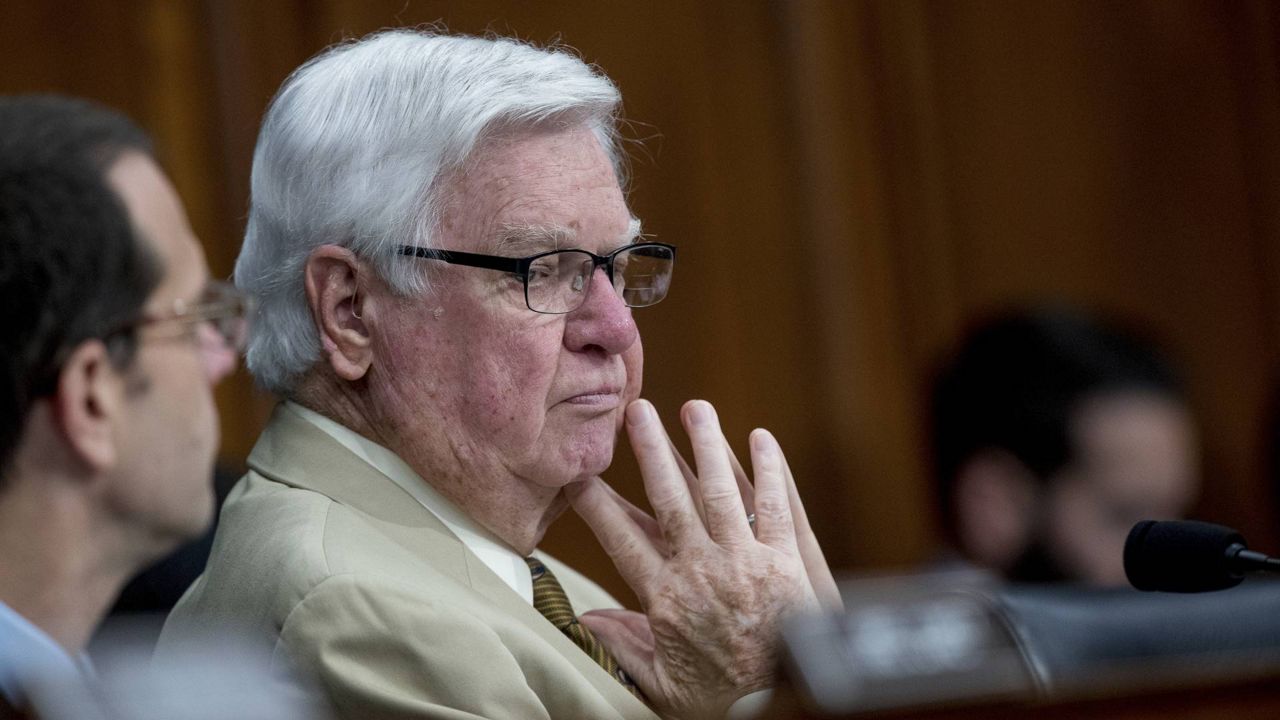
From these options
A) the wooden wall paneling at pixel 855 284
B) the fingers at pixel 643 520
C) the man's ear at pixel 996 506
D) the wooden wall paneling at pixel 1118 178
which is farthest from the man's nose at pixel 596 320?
the wooden wall paneling at pixel 1118 178

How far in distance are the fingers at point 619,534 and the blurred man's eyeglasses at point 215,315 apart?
2.02 feet

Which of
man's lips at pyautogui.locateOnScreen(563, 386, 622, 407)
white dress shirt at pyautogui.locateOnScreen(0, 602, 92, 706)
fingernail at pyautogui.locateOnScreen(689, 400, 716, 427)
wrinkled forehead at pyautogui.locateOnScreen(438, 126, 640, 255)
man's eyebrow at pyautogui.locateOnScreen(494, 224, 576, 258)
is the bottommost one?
fingernail at pyautogui.locateOnScreen(689, 400, 716, 427)

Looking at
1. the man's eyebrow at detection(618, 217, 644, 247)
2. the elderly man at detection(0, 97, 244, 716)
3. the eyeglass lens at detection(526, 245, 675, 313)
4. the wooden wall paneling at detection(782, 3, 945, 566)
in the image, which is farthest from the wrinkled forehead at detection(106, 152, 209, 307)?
the wooden wall paneling at detection(782, 3, 945, 566)

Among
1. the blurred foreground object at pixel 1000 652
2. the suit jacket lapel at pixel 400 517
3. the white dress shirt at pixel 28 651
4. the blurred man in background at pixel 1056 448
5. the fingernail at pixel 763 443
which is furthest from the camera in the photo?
the blurred man in background at pixel 1056 448

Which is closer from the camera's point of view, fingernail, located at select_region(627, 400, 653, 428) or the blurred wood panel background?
fingernail, located at select_region(627, 400, 653, 428)

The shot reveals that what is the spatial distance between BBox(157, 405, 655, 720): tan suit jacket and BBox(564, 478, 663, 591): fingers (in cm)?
13

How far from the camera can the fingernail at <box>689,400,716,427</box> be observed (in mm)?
2051

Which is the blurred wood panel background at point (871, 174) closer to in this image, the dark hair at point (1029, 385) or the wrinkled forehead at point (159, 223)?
the dark hair at point (1029, 385)

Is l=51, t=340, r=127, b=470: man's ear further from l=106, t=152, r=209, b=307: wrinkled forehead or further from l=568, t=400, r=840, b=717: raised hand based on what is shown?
l=568, t=400, r=840, b=717: raised hand

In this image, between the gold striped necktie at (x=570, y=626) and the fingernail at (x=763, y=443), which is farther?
the fingernail at (x=763, y=443)

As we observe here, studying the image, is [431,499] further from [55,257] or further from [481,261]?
[55,257]

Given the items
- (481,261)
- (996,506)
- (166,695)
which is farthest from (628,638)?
(996,506)


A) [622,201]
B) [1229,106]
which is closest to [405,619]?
[622,201]

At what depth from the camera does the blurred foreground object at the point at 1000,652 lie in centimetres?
98
